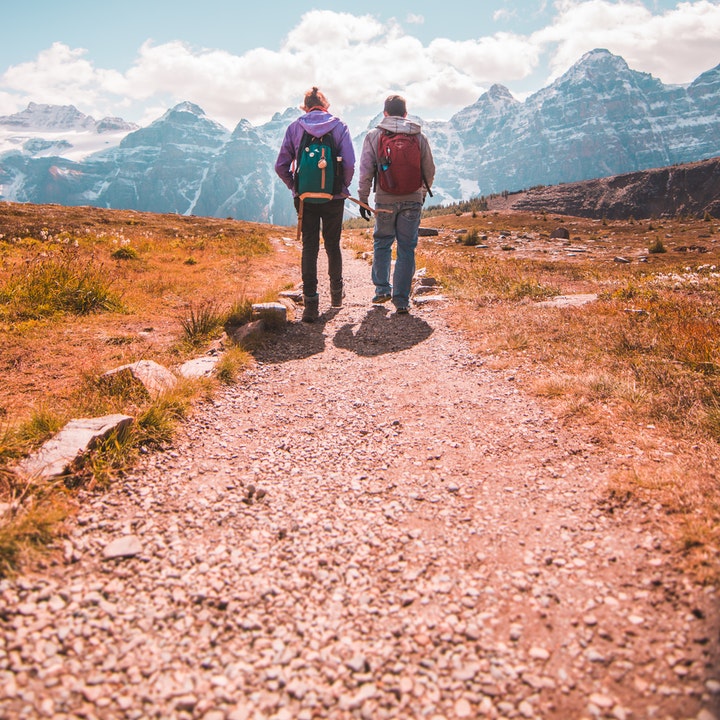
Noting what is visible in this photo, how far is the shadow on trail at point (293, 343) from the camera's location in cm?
735

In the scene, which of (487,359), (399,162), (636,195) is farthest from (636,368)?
(636,195)

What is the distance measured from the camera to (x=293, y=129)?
28.0 ft

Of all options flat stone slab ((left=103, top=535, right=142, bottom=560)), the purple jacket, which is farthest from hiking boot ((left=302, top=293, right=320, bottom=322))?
flat stone slab ((left=103, top=535, right=142, bottom=560))

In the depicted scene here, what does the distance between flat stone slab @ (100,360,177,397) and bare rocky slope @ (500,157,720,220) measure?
14474cm

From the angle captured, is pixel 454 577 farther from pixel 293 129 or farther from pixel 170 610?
pixel 293 129

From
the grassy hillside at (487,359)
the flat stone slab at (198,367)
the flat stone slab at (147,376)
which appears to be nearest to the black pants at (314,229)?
the grassy hillside at (487,359)

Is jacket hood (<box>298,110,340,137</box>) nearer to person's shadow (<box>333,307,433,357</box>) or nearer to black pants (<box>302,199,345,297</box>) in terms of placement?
black pants (<box>302,199,345,297</box>)

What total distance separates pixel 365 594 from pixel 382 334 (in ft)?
19.5

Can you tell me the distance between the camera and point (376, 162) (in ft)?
30.1

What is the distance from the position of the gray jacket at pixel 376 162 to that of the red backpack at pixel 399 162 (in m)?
0.13

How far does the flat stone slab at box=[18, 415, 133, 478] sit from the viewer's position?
355cm

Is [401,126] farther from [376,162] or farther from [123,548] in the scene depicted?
[123,548]

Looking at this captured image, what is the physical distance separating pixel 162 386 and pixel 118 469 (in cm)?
148

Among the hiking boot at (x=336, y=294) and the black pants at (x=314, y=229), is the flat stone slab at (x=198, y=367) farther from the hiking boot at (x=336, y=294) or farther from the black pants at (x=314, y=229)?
the hiking boot at (x=336, y=294)
